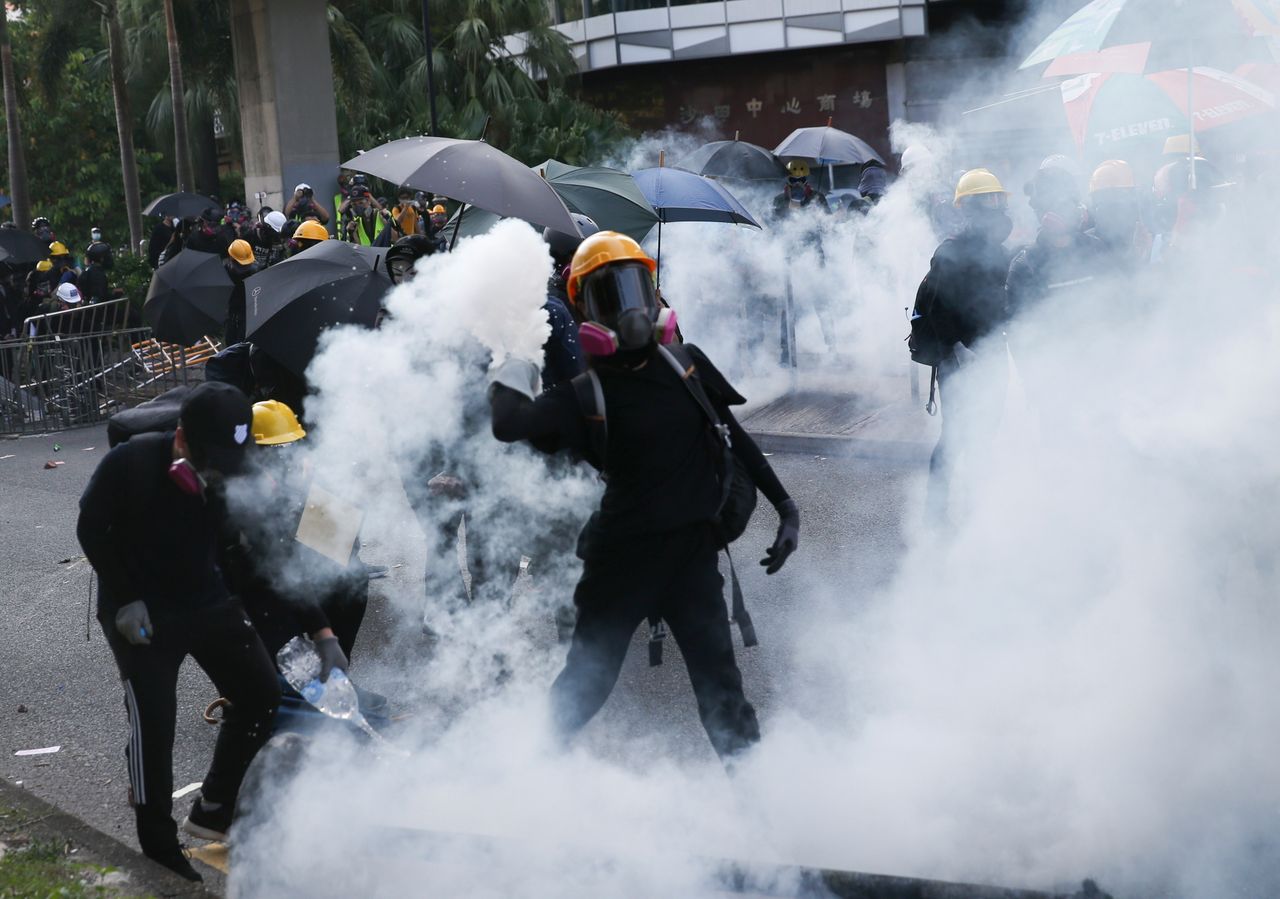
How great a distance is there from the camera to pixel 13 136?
75.3 ft

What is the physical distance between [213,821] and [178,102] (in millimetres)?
19716

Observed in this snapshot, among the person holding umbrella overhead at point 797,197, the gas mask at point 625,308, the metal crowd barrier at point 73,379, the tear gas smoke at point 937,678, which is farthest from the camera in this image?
the metal crowd barrier at point 73,379

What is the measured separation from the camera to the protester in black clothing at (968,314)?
21.4ft

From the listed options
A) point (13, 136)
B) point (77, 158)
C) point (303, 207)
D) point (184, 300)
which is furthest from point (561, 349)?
point (77, 158)

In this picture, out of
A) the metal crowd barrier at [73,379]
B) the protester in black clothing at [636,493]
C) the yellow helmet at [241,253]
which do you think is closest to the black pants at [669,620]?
the protester in black clothing at [636,493]

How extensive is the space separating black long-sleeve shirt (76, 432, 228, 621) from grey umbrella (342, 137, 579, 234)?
6.97 ft

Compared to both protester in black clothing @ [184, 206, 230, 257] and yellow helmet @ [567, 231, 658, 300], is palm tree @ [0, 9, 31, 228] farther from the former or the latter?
yellow helmet @ [567, 231, 658, 300]

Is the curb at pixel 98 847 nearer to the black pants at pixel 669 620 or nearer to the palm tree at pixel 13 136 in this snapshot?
the black pants at pixel 669 620

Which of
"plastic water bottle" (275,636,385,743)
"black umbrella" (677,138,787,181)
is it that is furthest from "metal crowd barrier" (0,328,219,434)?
"plastic water bottle" (275,636,385,743)

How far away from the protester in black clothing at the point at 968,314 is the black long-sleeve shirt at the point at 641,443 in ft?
10.4

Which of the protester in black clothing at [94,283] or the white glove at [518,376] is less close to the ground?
the protester in black clothing at [94,283]

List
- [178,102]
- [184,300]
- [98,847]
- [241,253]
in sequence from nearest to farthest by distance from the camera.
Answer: [98,847]
[241,253]
[184,300]
[178,102]

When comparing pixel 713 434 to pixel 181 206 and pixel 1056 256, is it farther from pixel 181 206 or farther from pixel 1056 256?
pixel 181 206

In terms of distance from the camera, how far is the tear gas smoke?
11.4 feet
